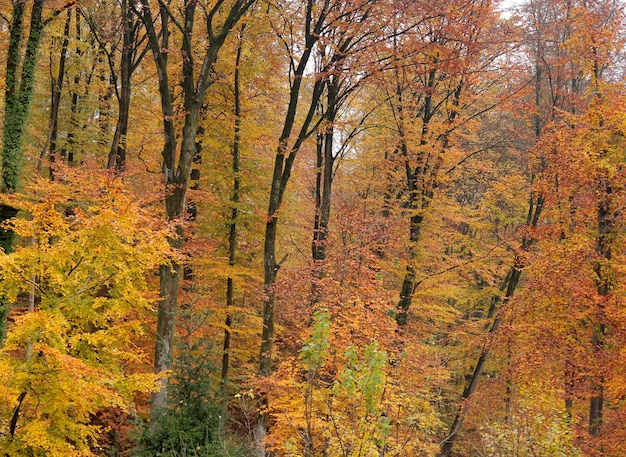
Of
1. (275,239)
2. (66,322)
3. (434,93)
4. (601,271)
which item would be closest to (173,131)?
(275,239)

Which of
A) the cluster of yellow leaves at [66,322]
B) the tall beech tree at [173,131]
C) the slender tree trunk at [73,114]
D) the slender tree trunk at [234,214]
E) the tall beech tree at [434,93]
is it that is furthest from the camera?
the slender tree trunk at [73,114]

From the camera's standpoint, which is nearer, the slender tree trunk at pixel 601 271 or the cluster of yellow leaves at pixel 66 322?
the cluster of yellow leaves at pixel 66 322

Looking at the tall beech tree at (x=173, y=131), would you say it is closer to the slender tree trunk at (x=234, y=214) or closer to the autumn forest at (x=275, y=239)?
the autumn forest at (x=275, y=239)

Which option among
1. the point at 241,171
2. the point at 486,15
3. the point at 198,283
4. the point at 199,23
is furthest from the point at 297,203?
the point at 486,15

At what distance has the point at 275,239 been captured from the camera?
1215 centimetres

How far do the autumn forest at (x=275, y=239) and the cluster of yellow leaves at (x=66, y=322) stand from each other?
0.13 feet

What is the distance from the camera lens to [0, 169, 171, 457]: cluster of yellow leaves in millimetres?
5895

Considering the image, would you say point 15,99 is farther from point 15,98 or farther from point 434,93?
point 434,93

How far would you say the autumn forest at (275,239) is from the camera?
21.6ft

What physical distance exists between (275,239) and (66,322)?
6.59 m

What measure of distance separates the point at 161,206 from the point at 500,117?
14.7m

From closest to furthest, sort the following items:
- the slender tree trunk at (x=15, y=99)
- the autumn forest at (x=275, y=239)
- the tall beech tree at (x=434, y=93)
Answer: the autumn forest at (x=275, y=239) < the slender tree trunk at (x=15, y=99) < the tall beech tree at (x=434, y=93)

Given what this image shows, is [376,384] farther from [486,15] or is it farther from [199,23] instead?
[486,15]

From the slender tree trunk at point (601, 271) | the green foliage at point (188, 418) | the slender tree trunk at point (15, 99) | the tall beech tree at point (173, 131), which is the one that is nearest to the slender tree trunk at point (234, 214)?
the tall beech tree at point (173, 131)
